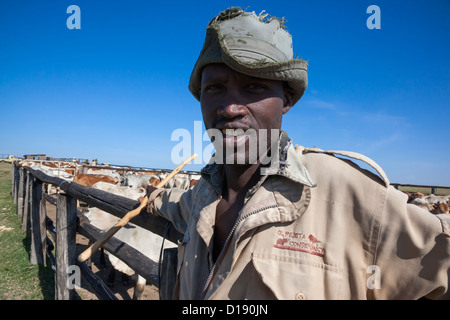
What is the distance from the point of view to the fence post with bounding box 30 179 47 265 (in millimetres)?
5524

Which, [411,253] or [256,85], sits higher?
[256,85]

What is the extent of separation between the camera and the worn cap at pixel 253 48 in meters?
1.30

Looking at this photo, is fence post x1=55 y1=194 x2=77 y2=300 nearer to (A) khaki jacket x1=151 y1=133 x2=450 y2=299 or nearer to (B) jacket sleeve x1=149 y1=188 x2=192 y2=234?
(B) jacket sleeve x1=149 y1=188 x2=192 y2=234

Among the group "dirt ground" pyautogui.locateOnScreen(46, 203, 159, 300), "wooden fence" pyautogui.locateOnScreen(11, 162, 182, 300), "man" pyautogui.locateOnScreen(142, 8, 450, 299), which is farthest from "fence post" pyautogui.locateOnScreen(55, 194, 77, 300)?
"man" pyautogui.locateOnScreen(142, 8, 450, 299)

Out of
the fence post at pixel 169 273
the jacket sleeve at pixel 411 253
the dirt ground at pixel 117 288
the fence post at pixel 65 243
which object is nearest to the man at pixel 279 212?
the jacket sleeve at pixel 411 253

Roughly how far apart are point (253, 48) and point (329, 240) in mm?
984

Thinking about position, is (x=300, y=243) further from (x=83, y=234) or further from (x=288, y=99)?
(x=83, y=234)

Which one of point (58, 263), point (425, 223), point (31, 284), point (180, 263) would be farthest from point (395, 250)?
point (31, 284)

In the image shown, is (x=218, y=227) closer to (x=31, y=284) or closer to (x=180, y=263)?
(x=180, y=263)

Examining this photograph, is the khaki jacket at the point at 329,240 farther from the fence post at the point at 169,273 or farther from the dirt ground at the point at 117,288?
the dirt ground at the point at 117,288

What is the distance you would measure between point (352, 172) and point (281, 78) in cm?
58

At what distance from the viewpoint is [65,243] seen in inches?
139

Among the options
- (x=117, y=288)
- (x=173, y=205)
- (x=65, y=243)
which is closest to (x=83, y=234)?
(x=65, y=243)

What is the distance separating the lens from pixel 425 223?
905 mm
